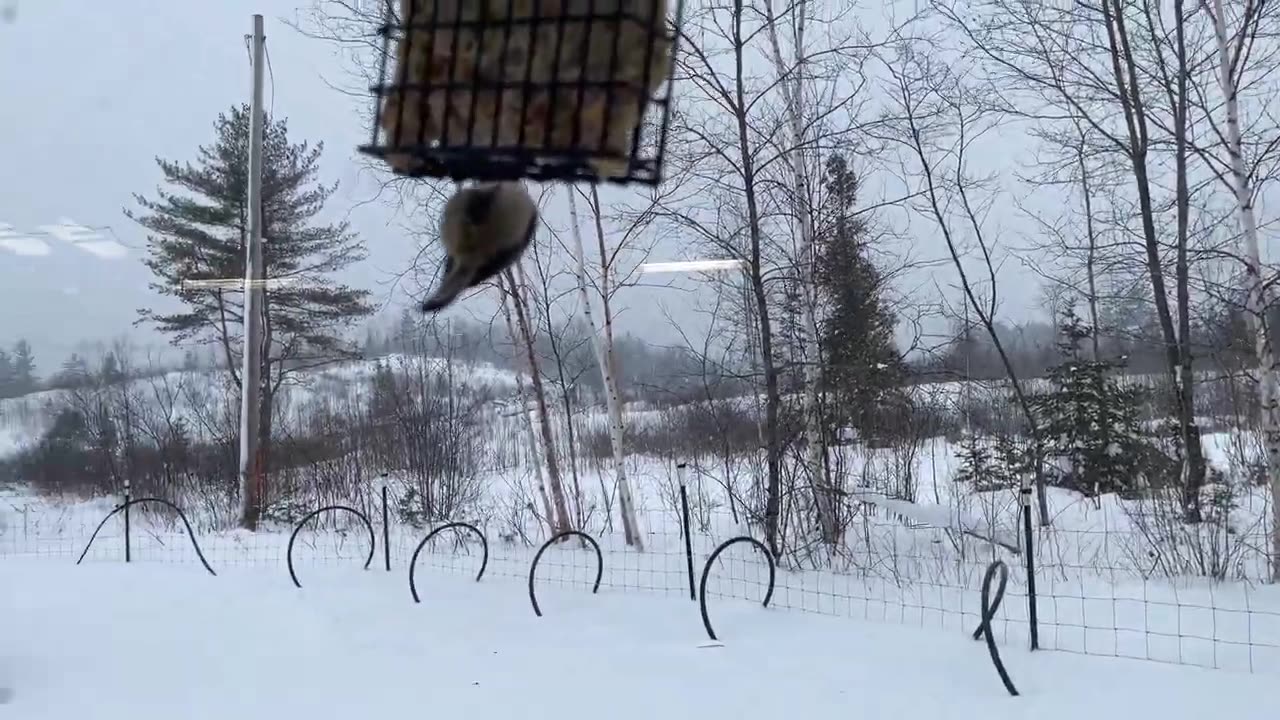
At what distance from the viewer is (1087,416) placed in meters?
12.8

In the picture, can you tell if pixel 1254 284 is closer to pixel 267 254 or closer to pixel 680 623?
pixel 680 623

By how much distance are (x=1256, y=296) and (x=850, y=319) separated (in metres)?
3.77

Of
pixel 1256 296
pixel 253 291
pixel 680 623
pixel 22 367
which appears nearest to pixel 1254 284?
pixel 1256 296

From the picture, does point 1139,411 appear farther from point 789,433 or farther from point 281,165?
point 281,165

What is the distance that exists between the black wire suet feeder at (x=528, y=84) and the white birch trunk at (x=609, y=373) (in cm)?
795

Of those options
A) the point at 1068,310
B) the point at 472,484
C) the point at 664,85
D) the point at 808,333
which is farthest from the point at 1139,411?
the point at 664,85

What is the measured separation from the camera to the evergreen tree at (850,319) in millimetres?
9406

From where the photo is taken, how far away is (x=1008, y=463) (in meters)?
11.4

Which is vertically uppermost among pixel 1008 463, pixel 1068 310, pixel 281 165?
pixel 281 165

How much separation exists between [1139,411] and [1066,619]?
7.20 m

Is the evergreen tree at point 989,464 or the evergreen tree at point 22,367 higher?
the evergreen tree at point 22,367

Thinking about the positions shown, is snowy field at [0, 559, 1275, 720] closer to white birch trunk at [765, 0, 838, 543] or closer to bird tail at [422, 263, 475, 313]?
white birch trunk at [765, 0, 838, 543]

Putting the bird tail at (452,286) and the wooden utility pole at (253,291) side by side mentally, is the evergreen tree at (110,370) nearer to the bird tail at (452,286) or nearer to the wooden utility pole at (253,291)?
the wooden utility pole at (253,291)

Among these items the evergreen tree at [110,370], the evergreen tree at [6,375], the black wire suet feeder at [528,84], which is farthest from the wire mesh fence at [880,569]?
the black wire suet feeder at [528,84]
